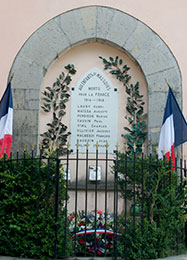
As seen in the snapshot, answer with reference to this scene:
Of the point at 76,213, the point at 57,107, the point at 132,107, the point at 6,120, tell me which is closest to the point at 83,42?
the point at 57,107

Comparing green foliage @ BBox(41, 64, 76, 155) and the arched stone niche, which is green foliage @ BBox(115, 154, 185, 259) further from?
green foliage @ BBox(41, 64, 76, 155)

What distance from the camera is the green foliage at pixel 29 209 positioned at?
5633 mm

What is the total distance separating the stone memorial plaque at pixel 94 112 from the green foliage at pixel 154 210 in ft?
5.16

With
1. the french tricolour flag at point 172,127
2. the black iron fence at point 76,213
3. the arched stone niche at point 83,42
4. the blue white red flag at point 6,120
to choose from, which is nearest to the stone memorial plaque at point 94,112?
the arched stone niche at point 83,42

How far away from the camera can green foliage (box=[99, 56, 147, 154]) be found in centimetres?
774

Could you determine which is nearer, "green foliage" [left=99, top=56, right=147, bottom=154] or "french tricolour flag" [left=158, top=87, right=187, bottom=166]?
"french tricolour flag" [left=158, top=87, right=187, bottom=166]

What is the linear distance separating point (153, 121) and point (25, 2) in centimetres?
323

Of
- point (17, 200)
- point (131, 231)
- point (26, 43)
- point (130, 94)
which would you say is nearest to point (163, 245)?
point (131, 231)

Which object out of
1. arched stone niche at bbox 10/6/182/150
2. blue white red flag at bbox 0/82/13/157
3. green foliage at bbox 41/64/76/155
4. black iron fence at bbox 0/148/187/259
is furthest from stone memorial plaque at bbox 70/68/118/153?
black iron fence at bbox 0/148/187/259

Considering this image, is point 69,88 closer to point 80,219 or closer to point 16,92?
point 16,92

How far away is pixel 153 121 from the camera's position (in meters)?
7.66

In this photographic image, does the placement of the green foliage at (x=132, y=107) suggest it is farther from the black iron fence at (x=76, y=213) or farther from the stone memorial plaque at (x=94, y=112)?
the black iron fence at (x=76, y=213)

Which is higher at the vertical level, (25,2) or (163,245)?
(25,2)

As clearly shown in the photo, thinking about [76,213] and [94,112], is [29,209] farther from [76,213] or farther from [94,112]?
[94,112]
